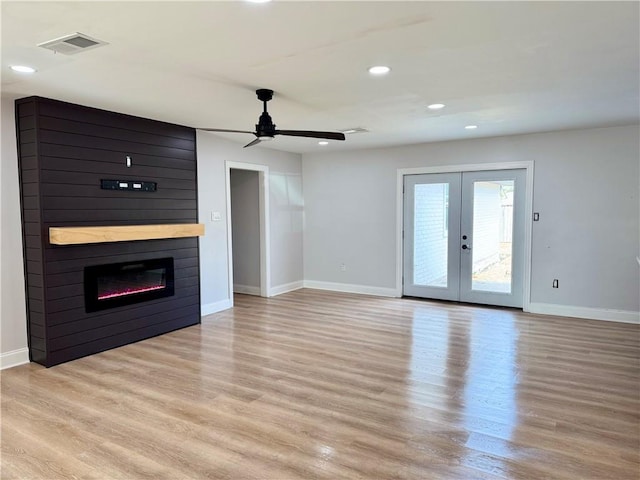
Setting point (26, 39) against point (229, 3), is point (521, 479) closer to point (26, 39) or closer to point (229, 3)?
point (229, 3)

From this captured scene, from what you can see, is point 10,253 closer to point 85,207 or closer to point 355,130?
point 85,207

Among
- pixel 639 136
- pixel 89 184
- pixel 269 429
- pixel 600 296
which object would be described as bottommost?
pixel 269 429

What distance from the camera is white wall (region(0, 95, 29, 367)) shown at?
3.93 metres

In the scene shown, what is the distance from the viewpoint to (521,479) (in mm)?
2297

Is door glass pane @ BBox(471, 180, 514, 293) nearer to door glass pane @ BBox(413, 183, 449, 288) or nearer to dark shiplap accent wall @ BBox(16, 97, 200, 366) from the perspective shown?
door glass pane @ BBox(413, 183, 449, 288)

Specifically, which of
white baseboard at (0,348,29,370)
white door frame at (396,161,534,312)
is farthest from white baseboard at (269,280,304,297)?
white baseboard at (0,348,29,370)

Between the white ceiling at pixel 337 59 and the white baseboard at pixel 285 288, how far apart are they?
10.8ft

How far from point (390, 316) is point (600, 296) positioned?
2679 mm

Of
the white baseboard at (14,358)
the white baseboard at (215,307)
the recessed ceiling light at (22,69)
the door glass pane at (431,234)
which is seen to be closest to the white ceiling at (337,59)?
the recessed ceiling light at (22,69)

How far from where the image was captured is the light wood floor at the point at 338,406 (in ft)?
8.07

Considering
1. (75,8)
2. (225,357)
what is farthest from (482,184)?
(75,8)

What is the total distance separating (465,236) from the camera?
637 centimetres

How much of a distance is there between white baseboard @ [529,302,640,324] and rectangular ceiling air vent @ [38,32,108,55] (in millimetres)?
5830

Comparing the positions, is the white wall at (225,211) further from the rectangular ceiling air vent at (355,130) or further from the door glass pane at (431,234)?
the door glass pane at (431,234)
